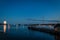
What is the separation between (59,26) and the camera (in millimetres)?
19141

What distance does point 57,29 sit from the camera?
19562mm

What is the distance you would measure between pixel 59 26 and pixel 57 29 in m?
0.63
